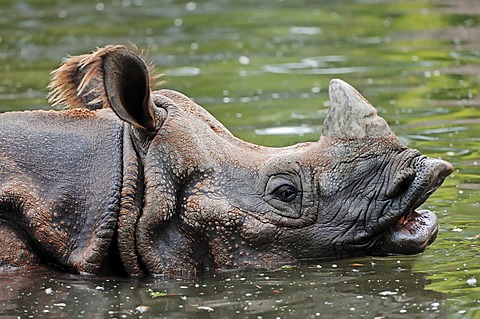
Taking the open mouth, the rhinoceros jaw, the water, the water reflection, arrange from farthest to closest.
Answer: the rhinoceros jaw < the open mouth < the water < the water reflection

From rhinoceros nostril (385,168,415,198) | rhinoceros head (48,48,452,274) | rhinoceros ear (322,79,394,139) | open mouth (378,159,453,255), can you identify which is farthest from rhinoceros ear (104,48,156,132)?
open mouth (378,159,453,255)

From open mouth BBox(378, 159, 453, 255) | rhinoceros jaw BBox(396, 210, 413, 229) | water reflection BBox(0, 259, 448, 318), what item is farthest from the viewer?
rhinoceros jaw BBox(396, 210, 413, 229)

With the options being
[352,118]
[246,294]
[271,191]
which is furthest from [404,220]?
[246,294]

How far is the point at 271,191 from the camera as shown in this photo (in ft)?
25.3

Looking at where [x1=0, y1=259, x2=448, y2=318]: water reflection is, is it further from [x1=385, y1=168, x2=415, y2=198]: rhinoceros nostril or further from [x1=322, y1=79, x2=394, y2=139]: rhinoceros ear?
[x1=322, y1=79, x2=394, y2=139]: rhinoceros ear

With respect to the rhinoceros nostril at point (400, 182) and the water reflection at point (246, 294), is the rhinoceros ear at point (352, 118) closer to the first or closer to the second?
the rhinoceros nostril at point (400, 182)

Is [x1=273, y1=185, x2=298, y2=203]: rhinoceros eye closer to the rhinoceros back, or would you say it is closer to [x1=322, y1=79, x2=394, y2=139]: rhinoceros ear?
[x1=322, y1=79, x2=394, y2=139]: rhinoceros ear

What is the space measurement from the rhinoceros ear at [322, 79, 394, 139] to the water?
2.70 ft

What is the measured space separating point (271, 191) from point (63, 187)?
4.20 feet

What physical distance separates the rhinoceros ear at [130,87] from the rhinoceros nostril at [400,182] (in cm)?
150

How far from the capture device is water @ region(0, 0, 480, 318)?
721 cm

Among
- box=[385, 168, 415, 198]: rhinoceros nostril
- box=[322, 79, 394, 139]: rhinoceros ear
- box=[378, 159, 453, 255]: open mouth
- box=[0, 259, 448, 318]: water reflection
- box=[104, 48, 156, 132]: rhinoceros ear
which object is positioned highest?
box=[104, 48, 156, 132]: rhinoceros ear

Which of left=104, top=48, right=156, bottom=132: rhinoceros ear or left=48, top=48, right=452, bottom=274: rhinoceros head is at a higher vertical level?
left=104, top=48, right=156, bottom=132: rhinoceros ear

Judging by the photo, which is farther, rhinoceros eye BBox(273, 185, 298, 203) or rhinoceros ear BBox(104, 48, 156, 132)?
rhinoceros eye BBox(273, 185, 298, 203)
